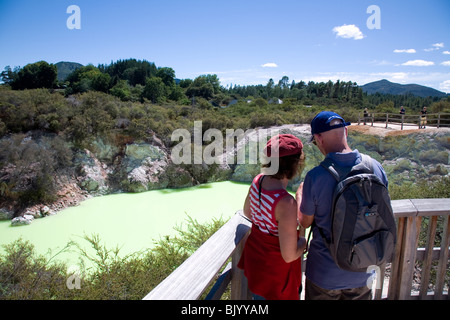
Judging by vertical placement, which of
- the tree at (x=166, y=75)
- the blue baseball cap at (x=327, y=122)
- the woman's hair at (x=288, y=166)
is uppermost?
the tree at (x=166, y=75)

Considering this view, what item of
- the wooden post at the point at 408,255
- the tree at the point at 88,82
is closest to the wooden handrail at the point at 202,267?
the wooden post at the point at 408,255

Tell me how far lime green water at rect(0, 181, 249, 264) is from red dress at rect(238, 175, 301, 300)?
5614mm

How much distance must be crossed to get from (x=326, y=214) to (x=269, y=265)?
1.25 feet

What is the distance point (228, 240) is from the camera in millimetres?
1444

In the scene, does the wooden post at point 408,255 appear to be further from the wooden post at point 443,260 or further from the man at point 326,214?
the man at point 326,214

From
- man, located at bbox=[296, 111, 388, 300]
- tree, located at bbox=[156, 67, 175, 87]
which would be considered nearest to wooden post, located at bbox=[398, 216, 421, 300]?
man, located at bbox=[296, 111, 388, 300]

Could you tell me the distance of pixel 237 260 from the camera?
156cm

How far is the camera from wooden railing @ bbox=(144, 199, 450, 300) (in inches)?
42.8

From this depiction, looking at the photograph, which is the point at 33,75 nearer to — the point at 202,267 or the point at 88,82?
the point at 88,82

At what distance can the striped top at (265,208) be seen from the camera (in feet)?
4.51

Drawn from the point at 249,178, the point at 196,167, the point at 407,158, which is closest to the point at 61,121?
the point at 196,167

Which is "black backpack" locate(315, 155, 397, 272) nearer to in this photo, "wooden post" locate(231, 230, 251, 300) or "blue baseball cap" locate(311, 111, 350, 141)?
"blue baseball cap" locate(311, 111, 350, 141)

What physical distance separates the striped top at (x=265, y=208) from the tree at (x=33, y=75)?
44.8 metres
